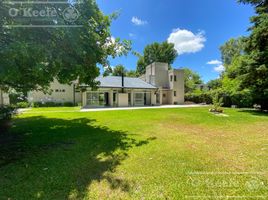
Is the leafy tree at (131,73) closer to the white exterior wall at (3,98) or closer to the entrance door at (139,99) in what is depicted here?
the entrance door at (139,99)

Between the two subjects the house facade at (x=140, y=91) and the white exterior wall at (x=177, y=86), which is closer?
the house facade at (x=140, y=91)

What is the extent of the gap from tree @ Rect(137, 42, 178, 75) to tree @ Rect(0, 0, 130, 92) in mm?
42835

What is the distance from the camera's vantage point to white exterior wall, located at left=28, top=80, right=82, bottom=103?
1084 inches

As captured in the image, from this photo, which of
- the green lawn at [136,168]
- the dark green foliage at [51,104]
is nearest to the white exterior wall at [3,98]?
the dark green foliage at [51,104]

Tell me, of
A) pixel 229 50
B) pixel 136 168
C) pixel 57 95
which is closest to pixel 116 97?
pixel 57 95

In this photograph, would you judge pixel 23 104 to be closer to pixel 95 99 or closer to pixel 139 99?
pixel 95 99

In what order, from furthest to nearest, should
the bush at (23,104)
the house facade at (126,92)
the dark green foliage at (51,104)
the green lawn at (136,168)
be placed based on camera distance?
1. the dark green foliage at (51,104)
2. the house facade at (126,92)
3. the bush at (23,104)
4. the green lawn at (136,168)

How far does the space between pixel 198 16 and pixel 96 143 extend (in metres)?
22.1

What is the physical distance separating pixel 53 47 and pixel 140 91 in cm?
2256

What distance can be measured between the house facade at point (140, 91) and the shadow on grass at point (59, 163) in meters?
17.8

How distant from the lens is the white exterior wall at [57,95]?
27.5 meters

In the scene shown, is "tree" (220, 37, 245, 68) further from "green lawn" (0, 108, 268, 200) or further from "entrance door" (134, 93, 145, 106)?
"green lawn" (0, 108, 268, 200)

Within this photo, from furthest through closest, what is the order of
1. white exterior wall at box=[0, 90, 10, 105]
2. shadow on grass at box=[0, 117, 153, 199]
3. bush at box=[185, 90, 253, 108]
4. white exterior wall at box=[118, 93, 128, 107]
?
white exterior wall at box=[118, 93, 128, 107] < bush at box=[185, 90, 253, 108] < white exterior wall at box=[0, 90, 10, 105] < shadow on grass at box=[0, 117, 153, 199]

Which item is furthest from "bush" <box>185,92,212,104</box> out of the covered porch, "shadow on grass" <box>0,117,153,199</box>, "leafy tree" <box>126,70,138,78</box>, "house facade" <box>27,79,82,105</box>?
"shadow on grass" <box>0,117,153,199</box>
